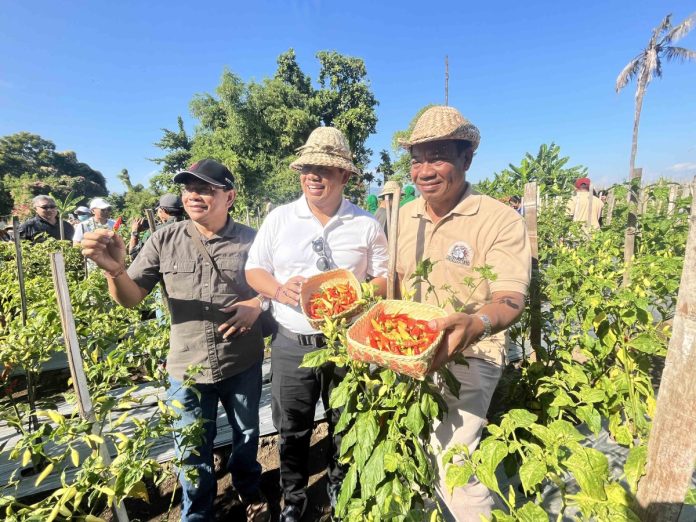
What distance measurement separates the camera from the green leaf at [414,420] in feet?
4.30

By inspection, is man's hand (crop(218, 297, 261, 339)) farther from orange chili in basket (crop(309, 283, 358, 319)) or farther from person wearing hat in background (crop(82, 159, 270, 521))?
orange chili in basket (crop(309, 283, 358, 319))

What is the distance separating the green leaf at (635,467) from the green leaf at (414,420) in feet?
2.05

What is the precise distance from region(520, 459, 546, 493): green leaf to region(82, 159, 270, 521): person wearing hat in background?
5.09ft

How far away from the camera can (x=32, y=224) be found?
5.64 meters

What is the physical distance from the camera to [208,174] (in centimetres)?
199

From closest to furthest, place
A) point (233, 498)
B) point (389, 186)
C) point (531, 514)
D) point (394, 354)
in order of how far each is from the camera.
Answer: point (531, 514), point (394, 354), point (233, 498), point (389, 186)

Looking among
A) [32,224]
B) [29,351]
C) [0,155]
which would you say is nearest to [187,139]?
[0,155]

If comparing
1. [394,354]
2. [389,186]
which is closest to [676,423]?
[394,354]

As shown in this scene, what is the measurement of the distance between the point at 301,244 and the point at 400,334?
97 cm

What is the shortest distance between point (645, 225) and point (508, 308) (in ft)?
12.9

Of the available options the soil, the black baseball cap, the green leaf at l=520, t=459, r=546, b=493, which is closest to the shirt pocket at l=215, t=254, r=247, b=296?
the black baseball cap

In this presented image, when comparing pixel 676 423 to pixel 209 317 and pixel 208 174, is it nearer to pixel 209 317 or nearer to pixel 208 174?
pixel 209 317

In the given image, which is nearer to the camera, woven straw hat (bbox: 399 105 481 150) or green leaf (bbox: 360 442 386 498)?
green leaf (bbox: 360 442 386 498)

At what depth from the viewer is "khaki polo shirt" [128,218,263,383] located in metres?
1.99
